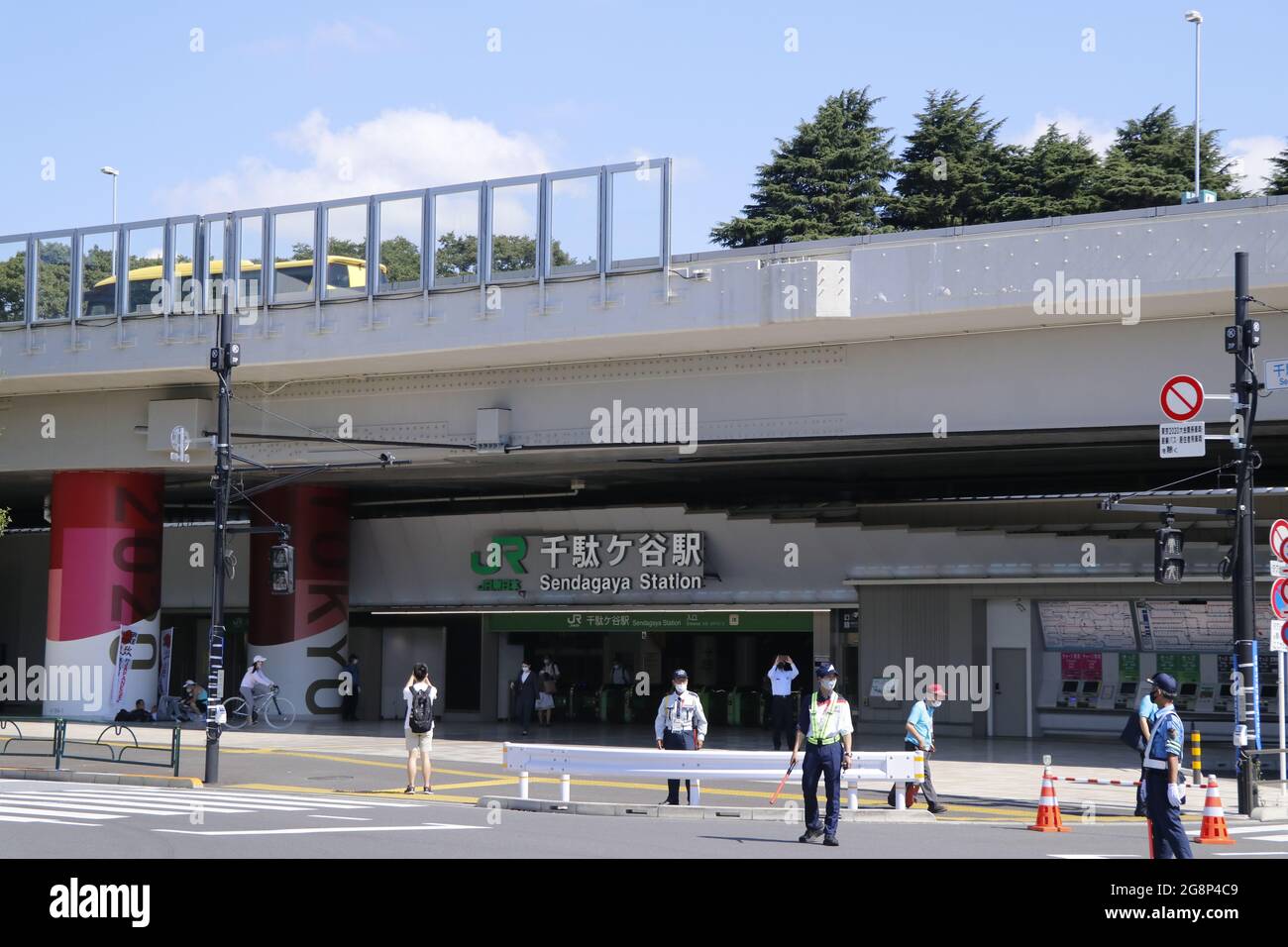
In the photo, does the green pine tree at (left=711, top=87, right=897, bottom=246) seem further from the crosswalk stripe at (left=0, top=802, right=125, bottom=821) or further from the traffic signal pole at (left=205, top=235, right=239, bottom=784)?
the crosswalk stripe at (left=0, top=802, right=125, bottom=821)

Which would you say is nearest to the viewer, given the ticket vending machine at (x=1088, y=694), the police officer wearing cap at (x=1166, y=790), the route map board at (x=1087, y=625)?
the police officer wearing cap at (x=1166, y=790)

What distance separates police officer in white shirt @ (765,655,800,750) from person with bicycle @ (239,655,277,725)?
14.2 metres

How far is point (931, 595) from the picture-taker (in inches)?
1293

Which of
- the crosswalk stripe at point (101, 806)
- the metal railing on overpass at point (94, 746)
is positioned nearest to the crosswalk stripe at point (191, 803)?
the crosswalk stripe at point (101, 806)

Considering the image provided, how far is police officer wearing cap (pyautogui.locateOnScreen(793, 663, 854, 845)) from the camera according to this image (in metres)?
14.8

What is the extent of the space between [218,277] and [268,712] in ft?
37.7

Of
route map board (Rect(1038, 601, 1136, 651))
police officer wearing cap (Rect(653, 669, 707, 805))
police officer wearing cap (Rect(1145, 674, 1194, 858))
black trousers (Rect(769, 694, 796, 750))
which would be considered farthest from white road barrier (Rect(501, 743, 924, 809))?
route map board (Rect(1038, 601, 1136, 651))

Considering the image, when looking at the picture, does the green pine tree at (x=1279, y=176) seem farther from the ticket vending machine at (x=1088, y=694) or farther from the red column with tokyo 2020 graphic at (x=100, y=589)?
the red column with tokyo 2020 graphic at (x=100, y=589)

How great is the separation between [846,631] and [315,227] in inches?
612

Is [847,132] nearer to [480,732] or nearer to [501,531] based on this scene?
[501,531]

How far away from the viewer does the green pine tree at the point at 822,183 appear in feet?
185

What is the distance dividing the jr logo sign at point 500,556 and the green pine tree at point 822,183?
2251 cm

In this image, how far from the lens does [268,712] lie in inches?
1447
